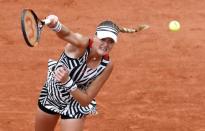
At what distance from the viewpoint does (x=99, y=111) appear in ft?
25.3

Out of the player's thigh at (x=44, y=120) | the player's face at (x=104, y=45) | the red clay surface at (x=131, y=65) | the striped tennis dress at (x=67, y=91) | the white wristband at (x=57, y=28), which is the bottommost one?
the player's thigh at (x=44, y=120)

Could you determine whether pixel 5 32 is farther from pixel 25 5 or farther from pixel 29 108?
pixel 29 108

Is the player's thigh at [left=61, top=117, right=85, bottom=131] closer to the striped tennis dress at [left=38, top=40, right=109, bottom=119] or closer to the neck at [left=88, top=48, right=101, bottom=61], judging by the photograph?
the striped tennis dress at [left=38, top=40, right=109, bottom=119]

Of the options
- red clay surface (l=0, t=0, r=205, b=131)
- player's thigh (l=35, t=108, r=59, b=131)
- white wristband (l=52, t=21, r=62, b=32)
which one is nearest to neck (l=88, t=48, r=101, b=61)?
white wristband (l=52, t=21, r=62, b=32)

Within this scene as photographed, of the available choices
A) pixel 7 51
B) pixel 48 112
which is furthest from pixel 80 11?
pixel 48 112

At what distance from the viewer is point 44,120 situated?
18.8 ft

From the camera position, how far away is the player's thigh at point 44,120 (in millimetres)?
5684

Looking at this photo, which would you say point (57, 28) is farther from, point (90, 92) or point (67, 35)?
point (90, 92)

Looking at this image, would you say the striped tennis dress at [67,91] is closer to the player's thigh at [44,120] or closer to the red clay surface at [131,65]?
the player's thigh at [44,120]

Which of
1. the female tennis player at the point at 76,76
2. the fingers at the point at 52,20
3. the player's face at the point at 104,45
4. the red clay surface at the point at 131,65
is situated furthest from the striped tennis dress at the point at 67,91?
the red clay surface at the point at 131,65

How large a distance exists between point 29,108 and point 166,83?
87.9 inches

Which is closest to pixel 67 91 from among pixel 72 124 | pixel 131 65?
pixel 72 124

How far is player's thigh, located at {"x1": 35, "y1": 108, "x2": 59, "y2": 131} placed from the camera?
5.68 meters

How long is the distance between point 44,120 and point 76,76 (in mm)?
715
